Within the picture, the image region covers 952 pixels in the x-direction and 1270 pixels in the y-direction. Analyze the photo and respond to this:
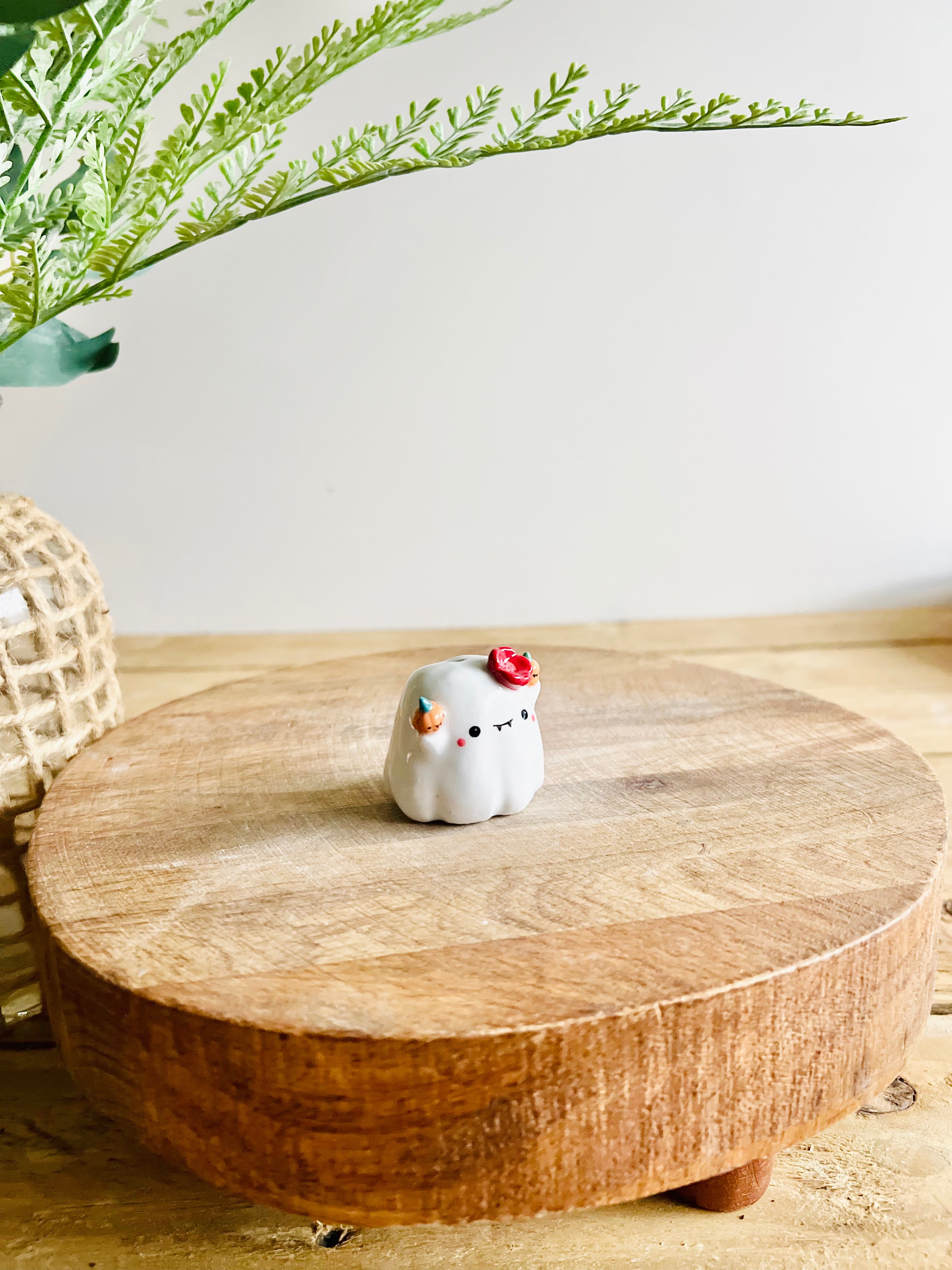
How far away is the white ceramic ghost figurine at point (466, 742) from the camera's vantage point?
74 cm

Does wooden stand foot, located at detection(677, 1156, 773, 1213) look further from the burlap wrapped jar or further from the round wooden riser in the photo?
the burlap wrapped jar

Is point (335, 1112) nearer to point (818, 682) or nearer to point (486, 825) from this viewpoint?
point (486, 825)

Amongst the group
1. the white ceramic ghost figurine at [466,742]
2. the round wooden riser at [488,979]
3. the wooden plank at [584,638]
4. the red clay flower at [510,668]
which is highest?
the red clay flower at [510,668]

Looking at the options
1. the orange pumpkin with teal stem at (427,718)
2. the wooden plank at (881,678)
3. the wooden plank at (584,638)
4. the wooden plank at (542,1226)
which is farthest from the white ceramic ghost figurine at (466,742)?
the wooden plank at (584,638)

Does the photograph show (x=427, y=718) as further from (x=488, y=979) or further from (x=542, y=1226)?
(x=542, y=1226)

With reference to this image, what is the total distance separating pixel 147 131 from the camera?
25.9 inches

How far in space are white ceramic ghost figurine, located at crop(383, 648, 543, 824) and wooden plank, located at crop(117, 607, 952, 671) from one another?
3.56 feet

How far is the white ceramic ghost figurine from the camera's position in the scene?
74 centimetres

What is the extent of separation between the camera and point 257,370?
1.83 meters

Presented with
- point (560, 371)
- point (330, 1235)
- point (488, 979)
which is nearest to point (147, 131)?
point (488, 979)

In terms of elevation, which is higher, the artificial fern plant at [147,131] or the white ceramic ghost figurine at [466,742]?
the artificial fern plant at [147,131]

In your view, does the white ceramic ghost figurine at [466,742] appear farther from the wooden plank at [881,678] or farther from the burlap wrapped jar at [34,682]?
the wooden plank at [881,678]

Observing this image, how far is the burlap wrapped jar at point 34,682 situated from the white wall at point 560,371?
38.1 inches

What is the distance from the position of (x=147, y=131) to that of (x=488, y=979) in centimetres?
52
